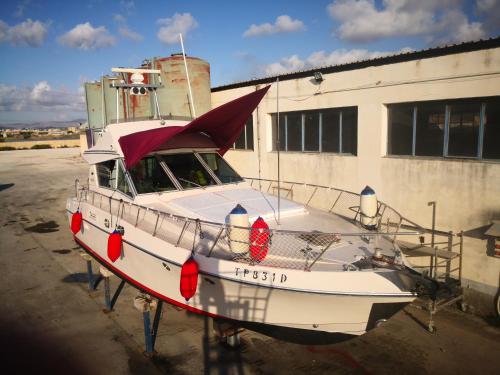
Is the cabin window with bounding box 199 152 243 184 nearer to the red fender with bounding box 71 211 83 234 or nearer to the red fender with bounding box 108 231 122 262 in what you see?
the red fender with bounding box 108 231 122 262

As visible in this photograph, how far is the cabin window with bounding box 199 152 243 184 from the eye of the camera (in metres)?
7.71

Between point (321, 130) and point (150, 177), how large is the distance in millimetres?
4963

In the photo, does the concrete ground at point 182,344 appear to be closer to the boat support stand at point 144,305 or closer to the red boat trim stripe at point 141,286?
the boat support stand at point 144,305

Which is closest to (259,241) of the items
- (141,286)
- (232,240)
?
(232,240)

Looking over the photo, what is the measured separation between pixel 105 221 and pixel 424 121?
6704 mm

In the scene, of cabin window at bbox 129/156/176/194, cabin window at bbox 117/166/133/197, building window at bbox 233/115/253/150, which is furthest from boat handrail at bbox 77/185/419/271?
building window at bbox 233/115/253/150

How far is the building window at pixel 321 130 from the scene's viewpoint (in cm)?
925

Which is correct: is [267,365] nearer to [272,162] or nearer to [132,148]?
[132,148]

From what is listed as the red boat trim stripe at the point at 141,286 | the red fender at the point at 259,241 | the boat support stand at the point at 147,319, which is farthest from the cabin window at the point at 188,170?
the red fender at the point at 259,241

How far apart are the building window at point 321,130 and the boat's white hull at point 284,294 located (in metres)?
→ 5.34

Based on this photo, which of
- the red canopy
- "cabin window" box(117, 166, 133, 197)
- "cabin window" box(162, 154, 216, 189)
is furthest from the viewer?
"cabin window" box(162, 154, 216, 189)

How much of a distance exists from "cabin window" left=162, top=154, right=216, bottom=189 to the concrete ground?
7.76 feet

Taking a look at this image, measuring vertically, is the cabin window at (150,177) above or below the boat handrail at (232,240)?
above

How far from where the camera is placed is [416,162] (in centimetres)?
780
